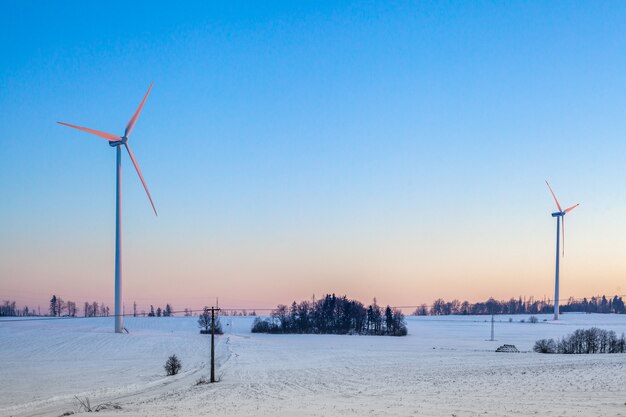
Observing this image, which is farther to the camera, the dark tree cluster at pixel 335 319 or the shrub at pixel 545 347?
the dark tree cluster at pixel 335 319

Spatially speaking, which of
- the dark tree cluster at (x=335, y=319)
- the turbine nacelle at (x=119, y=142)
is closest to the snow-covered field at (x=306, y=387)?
the turbine nacelle at (x=119, y=142)

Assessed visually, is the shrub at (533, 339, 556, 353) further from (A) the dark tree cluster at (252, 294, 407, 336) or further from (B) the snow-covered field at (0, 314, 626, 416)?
(A) the dark tree cluster at (252, 294, 407, 336)

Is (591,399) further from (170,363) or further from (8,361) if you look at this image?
(8,361)

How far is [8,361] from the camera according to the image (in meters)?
68.3

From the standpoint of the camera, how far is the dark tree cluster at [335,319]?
163 m

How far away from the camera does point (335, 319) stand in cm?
18875

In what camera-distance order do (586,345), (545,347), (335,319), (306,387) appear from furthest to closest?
(335,319), (586,345), (545,347), (306,387)

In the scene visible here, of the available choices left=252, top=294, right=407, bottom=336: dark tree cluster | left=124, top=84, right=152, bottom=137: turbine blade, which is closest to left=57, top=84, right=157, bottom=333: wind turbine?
left=124, top=84, right=152, bottom=137: turbine blade

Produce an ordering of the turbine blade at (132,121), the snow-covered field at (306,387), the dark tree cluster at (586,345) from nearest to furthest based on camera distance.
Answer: the snow-covered field at (306,387), the dark tree cluster at (586,345), the turbine blade at (132,121)

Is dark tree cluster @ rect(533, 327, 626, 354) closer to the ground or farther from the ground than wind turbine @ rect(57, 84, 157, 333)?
closer to the ground

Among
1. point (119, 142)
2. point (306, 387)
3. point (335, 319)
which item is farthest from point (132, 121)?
point (335, 319)

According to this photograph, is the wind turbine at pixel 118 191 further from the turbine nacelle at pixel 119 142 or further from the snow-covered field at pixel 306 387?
the snow-covered field at pixel 306 387

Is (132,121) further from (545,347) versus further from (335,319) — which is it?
(335,319)

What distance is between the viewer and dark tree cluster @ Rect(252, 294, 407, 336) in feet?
536
